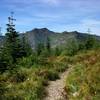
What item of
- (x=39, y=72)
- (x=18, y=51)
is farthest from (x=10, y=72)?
(x=18, y=51)

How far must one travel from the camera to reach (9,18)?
41438mm

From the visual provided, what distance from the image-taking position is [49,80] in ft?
72.8

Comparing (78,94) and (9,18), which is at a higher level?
(9,18)

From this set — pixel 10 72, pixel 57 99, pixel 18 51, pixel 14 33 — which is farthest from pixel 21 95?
pixel 14 33

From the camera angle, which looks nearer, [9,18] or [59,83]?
[59,83]

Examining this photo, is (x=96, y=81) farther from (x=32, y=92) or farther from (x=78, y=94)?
(x=32, y=92)

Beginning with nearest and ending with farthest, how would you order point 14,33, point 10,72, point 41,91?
point 41,91, point 10,72, point 14,33

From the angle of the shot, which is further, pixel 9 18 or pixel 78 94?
pixel 9 18

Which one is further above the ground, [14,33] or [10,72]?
[14,33]

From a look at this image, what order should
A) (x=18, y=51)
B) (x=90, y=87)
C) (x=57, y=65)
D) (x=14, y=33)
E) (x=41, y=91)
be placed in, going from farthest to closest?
(x=14, y=33)
(x=18, y=51)
(x=57, y=65)
(x=41, y=91)
(x=90, y=87)

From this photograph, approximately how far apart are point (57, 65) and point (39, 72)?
5978 millimetres

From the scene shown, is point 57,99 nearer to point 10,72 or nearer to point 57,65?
point 10,72

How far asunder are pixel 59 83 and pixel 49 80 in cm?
110

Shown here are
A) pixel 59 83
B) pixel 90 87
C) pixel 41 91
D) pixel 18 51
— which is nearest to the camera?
pixel 90 87
